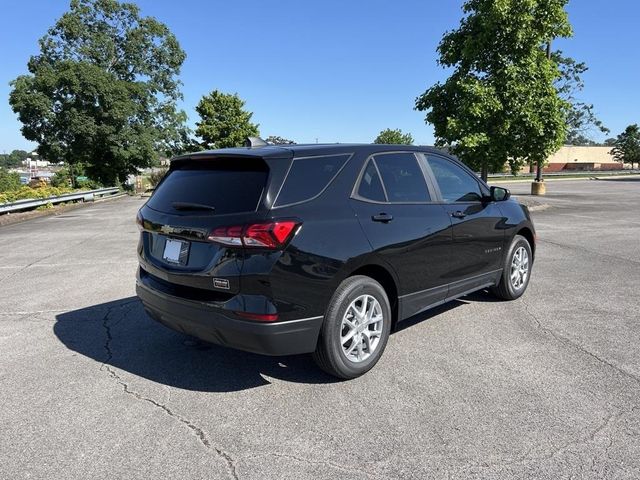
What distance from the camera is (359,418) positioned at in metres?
3.10

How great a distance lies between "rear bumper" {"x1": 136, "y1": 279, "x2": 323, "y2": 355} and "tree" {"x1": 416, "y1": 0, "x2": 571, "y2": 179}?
1242 cm

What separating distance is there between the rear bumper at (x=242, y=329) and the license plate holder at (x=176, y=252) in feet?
0.89

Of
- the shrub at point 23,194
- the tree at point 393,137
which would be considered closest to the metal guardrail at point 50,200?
the shrub at point 23,194

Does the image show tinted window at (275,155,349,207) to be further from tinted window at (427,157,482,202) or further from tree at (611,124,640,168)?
tree at (611,124,640,168)

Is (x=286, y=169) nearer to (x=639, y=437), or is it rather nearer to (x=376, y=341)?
(x=376, y=341)

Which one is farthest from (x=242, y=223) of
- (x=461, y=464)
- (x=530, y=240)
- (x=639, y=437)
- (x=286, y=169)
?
(x=530, y=240)

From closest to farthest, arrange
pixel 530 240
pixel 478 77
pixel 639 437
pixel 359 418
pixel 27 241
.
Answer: pixel 639 437
pixel 359 418
pixel 530 240
pixel 27 241
pixel 478 77

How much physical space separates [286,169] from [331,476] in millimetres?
1948

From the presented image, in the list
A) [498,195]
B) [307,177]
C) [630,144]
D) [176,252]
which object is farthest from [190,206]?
[630,144]

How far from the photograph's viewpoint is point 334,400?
3348 millimetres

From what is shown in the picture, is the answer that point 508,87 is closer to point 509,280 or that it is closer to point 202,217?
point 509,280

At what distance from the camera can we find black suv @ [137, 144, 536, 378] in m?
3.16

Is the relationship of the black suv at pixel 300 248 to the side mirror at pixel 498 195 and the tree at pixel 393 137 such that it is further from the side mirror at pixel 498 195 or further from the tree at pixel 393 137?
the tree at pixel 393 137

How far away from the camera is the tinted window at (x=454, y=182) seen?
15.1 ft
